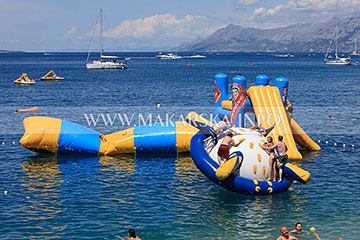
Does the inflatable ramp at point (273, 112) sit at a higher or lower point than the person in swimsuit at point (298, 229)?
higher

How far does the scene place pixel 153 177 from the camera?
24172mm

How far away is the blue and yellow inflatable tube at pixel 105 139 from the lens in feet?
90.6

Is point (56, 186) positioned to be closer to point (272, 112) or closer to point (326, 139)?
point (272, 112)

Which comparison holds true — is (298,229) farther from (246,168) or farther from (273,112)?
(273,112)

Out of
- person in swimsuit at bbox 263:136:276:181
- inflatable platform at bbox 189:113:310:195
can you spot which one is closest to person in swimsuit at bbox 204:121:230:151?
inflatable platform at bbox 189:113:310:195

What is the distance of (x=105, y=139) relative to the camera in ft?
93.6

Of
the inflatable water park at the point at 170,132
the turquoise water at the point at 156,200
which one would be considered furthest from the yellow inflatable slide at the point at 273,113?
the turquoise water at the point at 156,200

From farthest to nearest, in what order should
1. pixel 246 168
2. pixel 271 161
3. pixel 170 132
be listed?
pixel 170 132, pixel 271 161, pixel 246 168

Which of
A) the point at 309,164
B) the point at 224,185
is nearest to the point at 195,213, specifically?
the point at 224,185

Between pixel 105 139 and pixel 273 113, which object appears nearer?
pixel 273 113

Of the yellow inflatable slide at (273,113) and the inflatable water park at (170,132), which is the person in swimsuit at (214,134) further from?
the yellow inflatable slide at (273,113)

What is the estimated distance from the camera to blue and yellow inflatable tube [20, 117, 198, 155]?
2761 cm

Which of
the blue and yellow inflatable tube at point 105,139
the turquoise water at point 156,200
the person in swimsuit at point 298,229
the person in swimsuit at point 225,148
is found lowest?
the turquoise water at point 156,200

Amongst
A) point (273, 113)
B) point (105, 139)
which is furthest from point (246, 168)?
point (105, 139)
